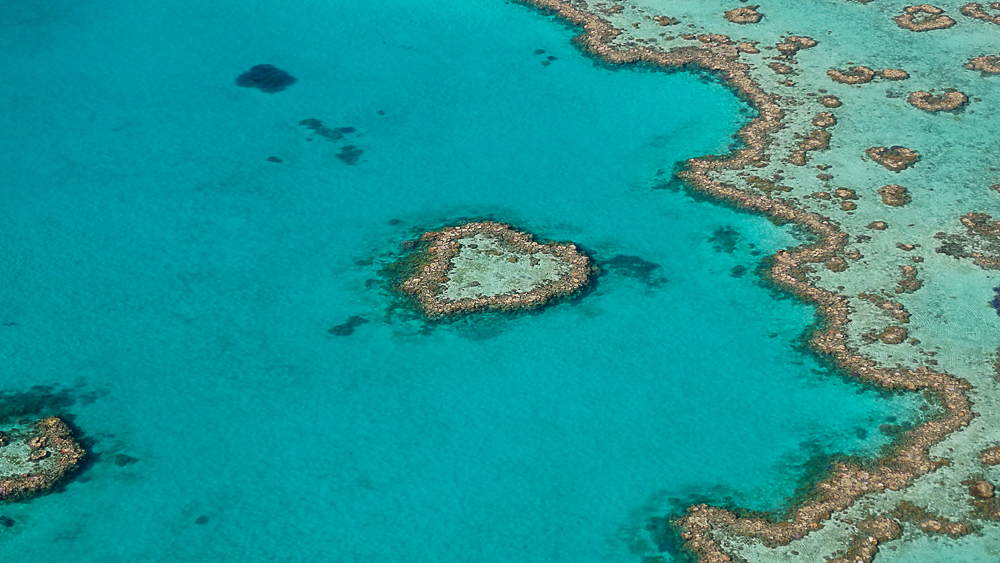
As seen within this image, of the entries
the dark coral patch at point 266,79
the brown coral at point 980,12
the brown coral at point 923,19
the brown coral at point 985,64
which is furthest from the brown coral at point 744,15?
the dark coral patch at point 266,79

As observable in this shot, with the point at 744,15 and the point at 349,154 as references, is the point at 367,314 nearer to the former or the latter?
the point at 349,154

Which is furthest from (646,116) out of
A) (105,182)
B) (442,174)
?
(105,182)

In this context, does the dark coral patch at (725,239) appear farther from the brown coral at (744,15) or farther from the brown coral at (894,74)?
the brown coral at (744,15)

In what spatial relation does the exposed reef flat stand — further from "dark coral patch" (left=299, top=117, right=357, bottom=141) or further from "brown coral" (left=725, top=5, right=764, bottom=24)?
"dark coral patch" (left=299, top=117, right=357, bottom=141)

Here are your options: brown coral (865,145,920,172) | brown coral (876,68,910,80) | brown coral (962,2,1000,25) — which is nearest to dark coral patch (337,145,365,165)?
brown coral (865,145,920,172)

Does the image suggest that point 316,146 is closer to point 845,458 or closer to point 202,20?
point 202,20

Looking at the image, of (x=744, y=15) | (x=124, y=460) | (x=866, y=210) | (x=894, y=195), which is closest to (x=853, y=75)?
(x=744, y=15)
